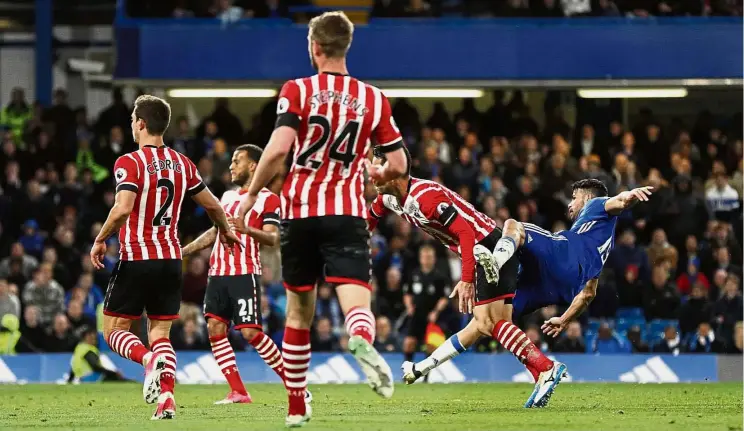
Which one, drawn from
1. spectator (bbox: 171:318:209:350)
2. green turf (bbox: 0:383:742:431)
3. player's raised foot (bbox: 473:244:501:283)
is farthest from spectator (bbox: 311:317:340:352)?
player's raised foot (bbox: 473:244:501:283)

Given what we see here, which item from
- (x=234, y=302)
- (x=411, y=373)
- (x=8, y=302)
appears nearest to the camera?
(x=411, y=373)

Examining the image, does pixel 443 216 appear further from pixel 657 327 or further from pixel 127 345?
pixel 657 327

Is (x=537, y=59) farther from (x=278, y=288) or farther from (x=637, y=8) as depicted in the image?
(x=278, y=288)

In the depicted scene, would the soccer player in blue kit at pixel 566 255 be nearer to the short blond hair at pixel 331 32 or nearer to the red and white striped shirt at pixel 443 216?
the red and white striped shirt at pixel 443 216

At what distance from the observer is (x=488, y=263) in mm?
10641

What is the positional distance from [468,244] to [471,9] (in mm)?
13422

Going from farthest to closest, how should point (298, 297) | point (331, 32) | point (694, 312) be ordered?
point (694, 312) → point (298, 297) → point (331, 32)

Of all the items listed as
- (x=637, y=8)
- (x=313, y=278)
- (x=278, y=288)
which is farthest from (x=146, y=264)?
(x=637, y=8)

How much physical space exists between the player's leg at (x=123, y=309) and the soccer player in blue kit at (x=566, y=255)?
288 cm

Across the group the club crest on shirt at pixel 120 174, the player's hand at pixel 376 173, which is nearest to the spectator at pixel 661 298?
the club crest on shirt at pixel 120 174

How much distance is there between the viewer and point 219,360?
501 inches

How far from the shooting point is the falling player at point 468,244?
11156mm

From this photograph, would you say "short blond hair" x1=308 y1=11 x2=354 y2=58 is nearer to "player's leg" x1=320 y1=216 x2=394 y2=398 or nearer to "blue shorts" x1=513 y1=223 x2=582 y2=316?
"player's leg" x1=320 y1=216 x2=394 y2=398

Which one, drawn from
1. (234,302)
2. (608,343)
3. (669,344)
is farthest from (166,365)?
(669,344)
